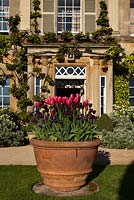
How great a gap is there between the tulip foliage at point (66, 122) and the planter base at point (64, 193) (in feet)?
2.75

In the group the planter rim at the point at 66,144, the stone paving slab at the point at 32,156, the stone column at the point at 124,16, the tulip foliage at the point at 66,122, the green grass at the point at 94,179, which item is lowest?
the stone paving slab at the point at 32,156

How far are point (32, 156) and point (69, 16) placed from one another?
871cm

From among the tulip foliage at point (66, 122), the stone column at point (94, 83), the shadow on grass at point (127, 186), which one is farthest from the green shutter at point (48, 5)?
the tulip foliage at point (66, 122)

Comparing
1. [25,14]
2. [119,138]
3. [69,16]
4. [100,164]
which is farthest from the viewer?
[69,16]

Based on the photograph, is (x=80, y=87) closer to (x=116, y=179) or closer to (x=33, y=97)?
(x=33, y=97)

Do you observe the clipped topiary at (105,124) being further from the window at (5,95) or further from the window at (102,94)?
the window at (5,95)

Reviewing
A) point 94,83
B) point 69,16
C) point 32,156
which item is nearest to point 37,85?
point 94,83

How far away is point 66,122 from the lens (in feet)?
21.8

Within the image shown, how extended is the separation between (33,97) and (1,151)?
488 cm

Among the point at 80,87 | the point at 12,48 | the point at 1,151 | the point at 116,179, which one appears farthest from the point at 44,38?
the point at 116,179

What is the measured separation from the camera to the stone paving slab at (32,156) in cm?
948

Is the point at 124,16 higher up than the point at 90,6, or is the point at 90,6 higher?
the point at 90,6

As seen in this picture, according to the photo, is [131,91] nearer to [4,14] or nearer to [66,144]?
[4,14]

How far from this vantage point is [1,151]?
10867 millimetres
